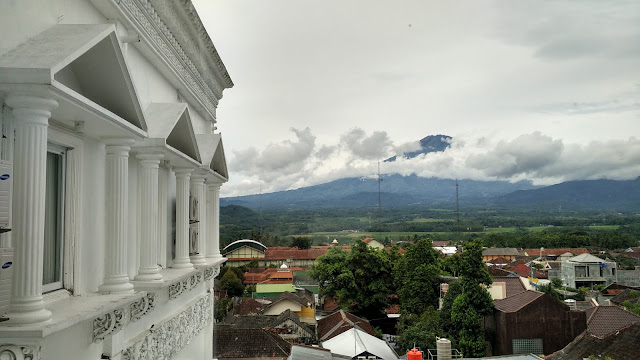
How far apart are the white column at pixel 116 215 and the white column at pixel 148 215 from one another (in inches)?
25.6

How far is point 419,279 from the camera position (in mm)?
32094

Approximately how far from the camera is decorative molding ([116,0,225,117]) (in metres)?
4.39

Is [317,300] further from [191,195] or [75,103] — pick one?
[75,103]

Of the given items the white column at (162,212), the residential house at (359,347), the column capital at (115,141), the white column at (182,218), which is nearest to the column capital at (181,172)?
the white column at (182,218)

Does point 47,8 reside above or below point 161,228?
above

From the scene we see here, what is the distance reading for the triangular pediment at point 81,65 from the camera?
2.40 m

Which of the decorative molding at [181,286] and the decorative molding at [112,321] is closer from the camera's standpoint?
the decorative molding at [112,321]

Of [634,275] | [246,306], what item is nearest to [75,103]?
[246,306]

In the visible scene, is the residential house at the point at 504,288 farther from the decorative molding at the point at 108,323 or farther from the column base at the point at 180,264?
the decorative molding at the point at 108,323

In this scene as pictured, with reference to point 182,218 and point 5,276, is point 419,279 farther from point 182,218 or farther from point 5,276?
point 5,276

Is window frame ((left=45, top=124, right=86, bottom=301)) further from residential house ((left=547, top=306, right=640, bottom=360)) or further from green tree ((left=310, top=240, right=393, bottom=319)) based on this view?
green tree ((left=310, top=240, right=393, bottom=319))

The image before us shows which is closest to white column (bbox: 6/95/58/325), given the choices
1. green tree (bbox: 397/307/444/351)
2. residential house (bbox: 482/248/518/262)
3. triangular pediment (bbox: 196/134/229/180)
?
triangular pediment (bbox: 196/134/229/180)

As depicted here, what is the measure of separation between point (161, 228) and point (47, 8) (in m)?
2.69

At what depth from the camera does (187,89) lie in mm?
6766
